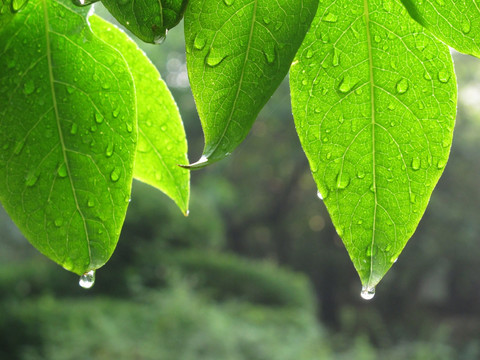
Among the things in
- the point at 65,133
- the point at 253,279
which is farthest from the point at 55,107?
the point at 253,279

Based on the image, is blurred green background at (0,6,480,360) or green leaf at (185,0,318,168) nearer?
green leaf at (185,0,318,168)

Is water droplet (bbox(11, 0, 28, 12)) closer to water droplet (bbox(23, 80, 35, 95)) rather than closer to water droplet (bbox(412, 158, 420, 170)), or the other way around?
water droplet (bbox(23, 80, 35, 95))

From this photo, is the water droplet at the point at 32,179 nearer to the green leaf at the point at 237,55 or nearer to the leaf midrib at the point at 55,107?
the leaf midrib at the point at 55,107

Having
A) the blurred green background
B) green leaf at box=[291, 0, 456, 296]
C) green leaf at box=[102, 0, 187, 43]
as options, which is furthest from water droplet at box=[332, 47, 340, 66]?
the blurred green background

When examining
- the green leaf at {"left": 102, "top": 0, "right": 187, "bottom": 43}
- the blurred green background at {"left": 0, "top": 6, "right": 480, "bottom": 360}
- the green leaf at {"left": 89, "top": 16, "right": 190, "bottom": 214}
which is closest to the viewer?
the green leaf at {"left": 102, "top": 0, "right": 187, "bottom": 43}

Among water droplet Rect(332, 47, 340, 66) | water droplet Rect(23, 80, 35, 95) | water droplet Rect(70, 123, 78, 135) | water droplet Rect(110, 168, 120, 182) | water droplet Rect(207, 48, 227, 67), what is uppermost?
water droplet Rect(207, 48, 227, 67)

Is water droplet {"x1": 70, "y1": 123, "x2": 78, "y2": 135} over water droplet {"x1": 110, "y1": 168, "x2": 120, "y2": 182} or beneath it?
over
